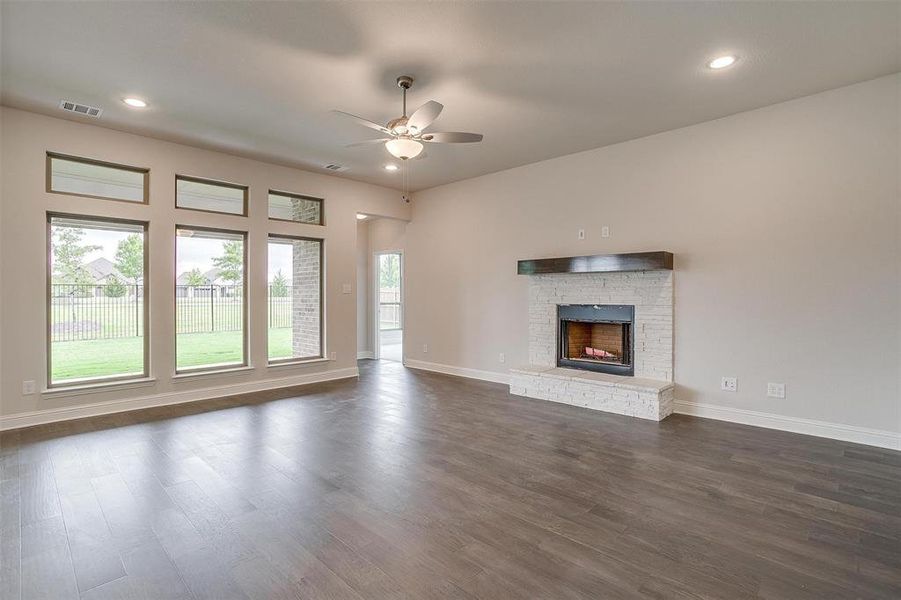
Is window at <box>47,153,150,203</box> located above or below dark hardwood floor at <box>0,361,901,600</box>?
above

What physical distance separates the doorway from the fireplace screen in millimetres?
3754

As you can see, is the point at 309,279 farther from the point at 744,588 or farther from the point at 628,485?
the point at 744,588

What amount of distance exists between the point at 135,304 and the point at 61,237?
929 millimetres

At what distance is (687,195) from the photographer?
4531mm

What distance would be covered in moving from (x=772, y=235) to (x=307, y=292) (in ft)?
18.5

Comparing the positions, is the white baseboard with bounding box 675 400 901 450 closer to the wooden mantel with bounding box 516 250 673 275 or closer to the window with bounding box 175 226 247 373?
the wooden mantel with bounding box 516 250 673 275

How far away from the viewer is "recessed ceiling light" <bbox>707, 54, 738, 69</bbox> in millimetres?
3180

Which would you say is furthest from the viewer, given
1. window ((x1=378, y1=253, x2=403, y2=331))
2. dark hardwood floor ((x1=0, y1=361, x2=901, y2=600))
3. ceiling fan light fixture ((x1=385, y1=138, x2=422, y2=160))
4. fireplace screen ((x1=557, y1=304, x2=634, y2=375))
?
window ((x1=378, y1=253, x2=403, y2=331))

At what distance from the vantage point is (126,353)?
189 inches

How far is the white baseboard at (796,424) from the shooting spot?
3521mm

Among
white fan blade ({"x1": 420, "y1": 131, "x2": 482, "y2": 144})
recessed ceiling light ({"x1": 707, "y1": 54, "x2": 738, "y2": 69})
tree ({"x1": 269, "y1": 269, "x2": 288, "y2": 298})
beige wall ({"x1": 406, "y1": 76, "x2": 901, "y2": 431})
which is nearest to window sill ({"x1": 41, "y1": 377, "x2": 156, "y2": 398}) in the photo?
tree ({"x1": 269, "y1": 269, "x2": 288, "y2": 298})

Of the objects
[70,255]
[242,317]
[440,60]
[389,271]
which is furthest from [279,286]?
[440,60]

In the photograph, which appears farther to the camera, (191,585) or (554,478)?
(554,478)

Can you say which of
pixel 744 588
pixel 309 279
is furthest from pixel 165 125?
pixel 744 588
